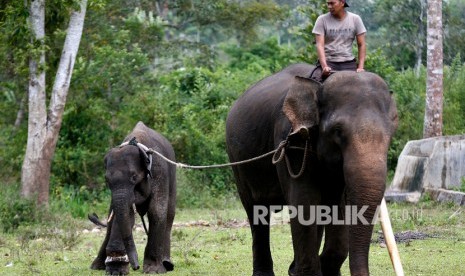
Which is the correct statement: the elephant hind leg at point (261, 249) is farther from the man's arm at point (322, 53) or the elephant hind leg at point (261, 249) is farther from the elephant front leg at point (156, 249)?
the man's arm at point (322, 53)

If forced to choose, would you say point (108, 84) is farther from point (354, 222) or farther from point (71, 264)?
point (354, 222)

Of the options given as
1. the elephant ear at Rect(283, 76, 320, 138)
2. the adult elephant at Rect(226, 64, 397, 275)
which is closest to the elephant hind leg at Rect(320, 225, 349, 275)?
the adult elephant at Rect(226, 64, 397, 275)

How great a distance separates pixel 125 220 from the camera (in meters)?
10.4

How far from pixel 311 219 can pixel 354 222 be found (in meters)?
0.90

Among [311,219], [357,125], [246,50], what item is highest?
[357,125]

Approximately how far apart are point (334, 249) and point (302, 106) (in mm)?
1370

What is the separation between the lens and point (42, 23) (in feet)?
57.3

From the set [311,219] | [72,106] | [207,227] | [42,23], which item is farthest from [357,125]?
[72,106]

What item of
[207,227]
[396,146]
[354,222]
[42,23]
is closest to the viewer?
[354,222]

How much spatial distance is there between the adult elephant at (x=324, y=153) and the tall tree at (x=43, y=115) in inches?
351

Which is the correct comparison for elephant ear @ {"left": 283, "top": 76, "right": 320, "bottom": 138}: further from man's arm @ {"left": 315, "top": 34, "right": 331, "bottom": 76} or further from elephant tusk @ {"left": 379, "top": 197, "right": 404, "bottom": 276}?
elephant tusk @ {"left": 379, "top": 197, "right": 404, "bottom": 276}

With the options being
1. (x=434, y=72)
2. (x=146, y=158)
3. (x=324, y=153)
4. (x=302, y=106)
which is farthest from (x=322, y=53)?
(x=434, y=72)

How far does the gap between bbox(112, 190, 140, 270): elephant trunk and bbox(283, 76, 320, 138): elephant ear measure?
10.2 ft

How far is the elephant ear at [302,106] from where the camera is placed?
25.4ft
